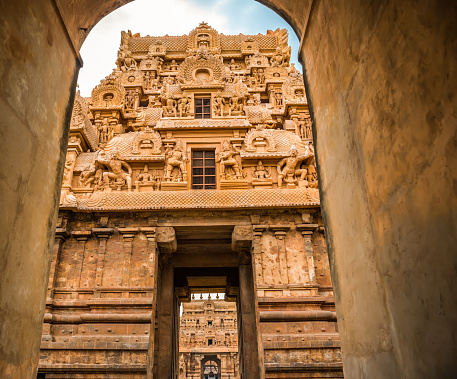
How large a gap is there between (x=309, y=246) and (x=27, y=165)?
10162mm

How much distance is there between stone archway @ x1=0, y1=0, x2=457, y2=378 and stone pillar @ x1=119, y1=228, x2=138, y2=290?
7847mm

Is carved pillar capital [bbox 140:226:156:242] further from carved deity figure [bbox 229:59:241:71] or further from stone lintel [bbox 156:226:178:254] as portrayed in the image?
carved deity figure [bbox 229:59:241:71]

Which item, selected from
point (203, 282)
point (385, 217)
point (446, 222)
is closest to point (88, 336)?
point (203, 282)

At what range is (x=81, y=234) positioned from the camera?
1316 cm

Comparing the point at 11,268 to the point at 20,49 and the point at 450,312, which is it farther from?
the point at 450,312

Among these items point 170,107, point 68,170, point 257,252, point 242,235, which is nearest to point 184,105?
point 170,107

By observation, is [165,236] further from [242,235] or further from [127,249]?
[242,235]

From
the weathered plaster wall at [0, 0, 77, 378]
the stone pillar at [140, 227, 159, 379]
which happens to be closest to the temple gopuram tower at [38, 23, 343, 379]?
the stone pillar at [140, 227, 159, 379]

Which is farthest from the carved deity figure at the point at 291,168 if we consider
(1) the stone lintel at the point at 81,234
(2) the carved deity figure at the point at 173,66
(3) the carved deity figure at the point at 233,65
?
(2) the carved deity figure at the point at 173,66

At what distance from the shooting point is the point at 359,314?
4.00 metres

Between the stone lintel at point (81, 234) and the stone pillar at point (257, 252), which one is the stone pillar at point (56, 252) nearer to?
→ the stone lintel at point (81, 234)

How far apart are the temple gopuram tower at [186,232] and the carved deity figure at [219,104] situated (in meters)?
0.05

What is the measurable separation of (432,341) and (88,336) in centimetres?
1094

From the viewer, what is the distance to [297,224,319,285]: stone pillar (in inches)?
491
